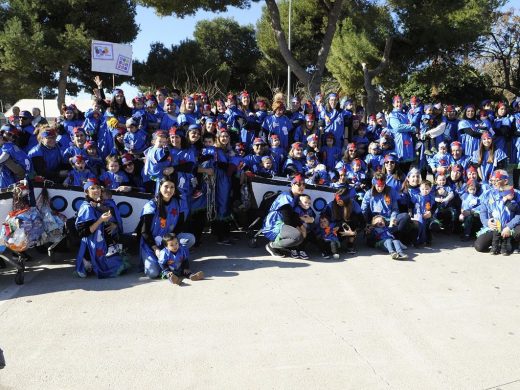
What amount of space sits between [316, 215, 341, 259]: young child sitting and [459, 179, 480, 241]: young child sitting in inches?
84.4

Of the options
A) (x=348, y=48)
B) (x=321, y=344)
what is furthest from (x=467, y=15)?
(x=321, y=344)

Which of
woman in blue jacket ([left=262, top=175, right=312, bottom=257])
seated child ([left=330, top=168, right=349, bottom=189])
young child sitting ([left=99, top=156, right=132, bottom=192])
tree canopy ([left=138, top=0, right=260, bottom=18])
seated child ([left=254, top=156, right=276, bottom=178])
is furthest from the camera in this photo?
tree canopy ([left=138, top=0, right=260, bottom=18])

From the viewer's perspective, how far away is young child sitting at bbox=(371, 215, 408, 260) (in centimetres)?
617

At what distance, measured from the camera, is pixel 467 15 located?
15195 mm

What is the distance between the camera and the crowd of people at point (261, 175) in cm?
555

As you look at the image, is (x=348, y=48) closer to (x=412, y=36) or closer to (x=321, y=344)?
(x=412, y=36)

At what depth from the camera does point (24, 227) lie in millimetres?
5051

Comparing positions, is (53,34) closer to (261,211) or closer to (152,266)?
(261,211)

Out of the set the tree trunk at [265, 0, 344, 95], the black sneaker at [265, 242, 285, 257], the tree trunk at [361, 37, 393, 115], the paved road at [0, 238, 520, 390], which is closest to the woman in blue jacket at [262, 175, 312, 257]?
the black sneaker at [265, 242, 285, 257]

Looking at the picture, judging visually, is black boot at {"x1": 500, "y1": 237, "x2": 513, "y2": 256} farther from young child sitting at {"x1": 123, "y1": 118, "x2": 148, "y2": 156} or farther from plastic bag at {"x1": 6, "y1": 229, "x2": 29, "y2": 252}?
plastic bag at {"x1": 6, "y1": 229, "x2": 29, "y2": 252}

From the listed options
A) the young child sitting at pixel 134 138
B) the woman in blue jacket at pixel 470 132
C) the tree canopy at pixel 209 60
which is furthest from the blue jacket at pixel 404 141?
the tree canopy at pixel 209 60

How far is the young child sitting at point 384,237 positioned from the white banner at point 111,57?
6.71m

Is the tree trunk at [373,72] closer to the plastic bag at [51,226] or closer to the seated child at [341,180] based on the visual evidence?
the seated child at [341,180]

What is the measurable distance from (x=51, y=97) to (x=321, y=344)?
1376 inches
